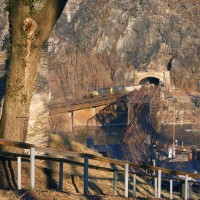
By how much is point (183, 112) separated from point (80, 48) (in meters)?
15.5

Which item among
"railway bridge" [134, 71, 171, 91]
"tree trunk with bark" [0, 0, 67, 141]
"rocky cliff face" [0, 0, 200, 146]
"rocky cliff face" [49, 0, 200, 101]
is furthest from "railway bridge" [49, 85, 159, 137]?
"tree trunk with bark" [0, 0, 67, 141]

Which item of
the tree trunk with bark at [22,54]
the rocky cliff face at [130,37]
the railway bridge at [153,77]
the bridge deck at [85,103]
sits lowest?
the tree trunk with bark at [22,54]

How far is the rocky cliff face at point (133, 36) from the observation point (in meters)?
67.7

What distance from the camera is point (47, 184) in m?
8.58

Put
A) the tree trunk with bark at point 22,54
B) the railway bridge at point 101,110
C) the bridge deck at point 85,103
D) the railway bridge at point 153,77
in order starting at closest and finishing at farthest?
the tree trunk with bark at point 22,54 < the bridge deck at point 85,103 < the railway bridge at point 101,110 < the railway bridge at point 153,77

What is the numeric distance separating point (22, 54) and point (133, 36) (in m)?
69.6

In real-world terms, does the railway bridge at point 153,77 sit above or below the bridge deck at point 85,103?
above

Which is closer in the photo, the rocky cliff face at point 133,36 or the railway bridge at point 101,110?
the railway bridge at point 101,110

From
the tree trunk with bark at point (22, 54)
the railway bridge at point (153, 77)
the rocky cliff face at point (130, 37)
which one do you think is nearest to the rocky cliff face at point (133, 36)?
the rocky cliff face at point (130, 37)

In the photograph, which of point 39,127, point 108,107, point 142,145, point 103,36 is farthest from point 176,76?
point 39,127

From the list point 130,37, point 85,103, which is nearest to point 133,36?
point 130,37

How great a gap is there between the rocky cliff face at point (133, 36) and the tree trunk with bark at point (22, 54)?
54937mm

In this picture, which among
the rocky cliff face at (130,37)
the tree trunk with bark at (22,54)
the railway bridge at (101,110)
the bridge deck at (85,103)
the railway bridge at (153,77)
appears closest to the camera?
the tree trunk with bark at (22,54)

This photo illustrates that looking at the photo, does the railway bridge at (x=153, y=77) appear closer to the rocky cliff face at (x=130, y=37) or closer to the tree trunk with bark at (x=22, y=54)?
the rocky cliff face at (x=130, y=37)
